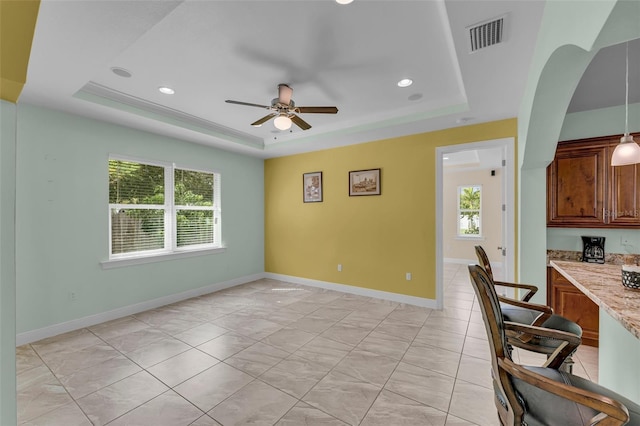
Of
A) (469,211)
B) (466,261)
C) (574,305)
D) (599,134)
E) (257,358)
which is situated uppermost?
(599,134)

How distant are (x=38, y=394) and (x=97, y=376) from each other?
358mm

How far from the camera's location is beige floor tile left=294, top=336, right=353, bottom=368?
260 centimetres

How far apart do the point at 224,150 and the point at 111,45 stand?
3072 millimetres

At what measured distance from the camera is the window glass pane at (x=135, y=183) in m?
3.73

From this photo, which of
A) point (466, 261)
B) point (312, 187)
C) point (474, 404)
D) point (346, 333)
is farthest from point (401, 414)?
point (466, 261)

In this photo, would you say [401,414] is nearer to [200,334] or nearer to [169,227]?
[200,334]

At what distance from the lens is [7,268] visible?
891mm

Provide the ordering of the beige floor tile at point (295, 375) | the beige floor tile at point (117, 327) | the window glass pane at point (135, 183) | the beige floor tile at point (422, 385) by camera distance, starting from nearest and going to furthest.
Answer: the beige floor tile at point (422, 385), the beige floor tile at point (295, 375), the beige floor tile at point (117, 327), the window glass pane at point (135, 183)

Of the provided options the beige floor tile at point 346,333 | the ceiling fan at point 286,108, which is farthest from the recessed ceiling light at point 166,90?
the beige floor tile at point 346,333

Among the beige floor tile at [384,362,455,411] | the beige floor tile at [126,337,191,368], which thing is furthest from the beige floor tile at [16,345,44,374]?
the beige floor tile at [384,362,455,411]

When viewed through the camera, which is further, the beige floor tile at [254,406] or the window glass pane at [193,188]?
the window glass pane at [193,188]

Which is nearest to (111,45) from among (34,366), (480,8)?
(480,8)

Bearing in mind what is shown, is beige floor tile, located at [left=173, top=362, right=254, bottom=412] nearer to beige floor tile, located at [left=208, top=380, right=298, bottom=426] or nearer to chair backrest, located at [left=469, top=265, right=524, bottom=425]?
beige floor tile, located at [left=208, top=380, right=298, bottom=426]

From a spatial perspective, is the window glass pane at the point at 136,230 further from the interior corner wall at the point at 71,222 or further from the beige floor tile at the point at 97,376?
the beige floor tile at the point at 97,376
